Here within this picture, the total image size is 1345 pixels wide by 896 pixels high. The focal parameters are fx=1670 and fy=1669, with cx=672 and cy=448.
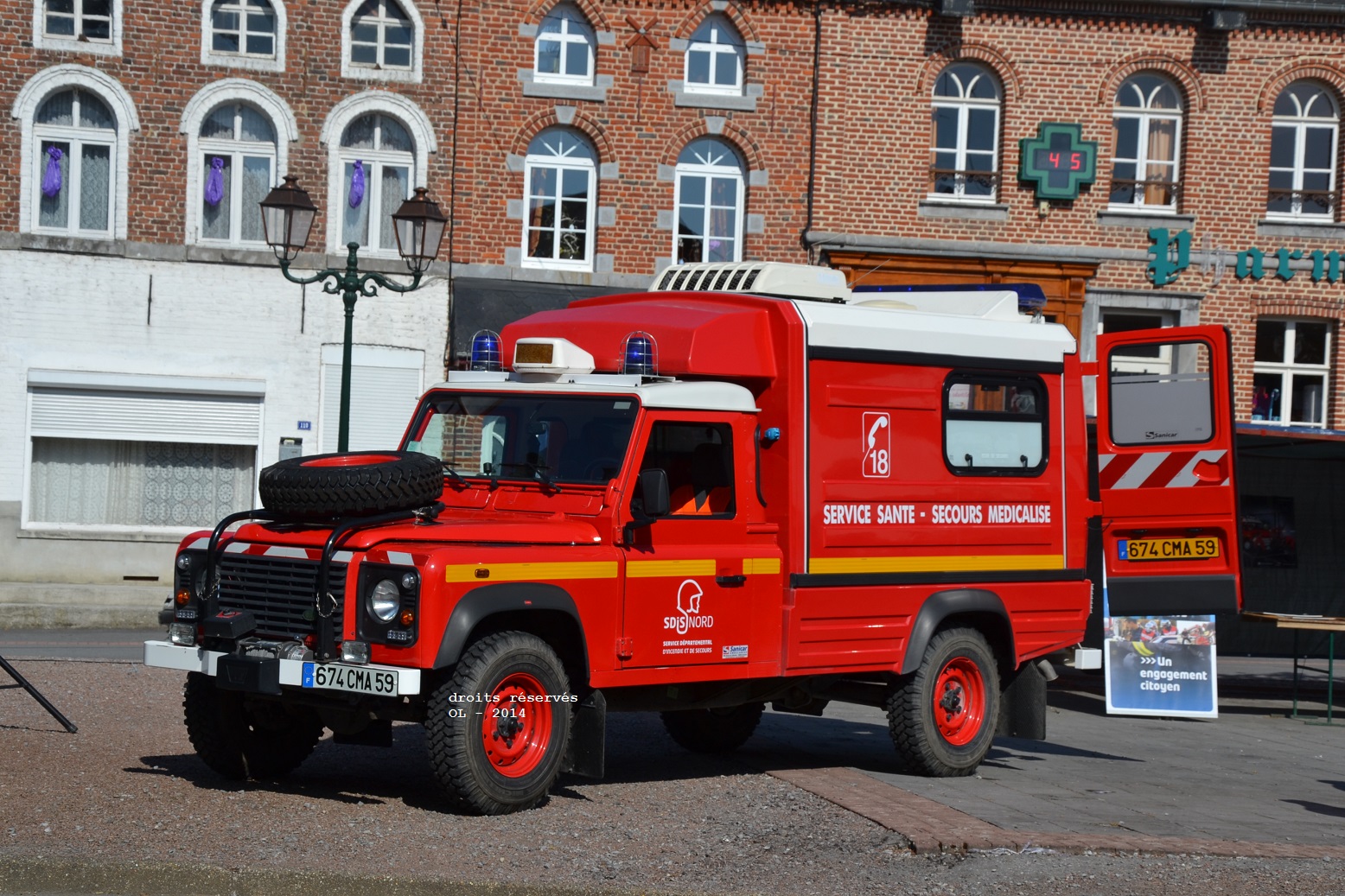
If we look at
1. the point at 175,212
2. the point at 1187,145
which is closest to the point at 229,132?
the point at 175,212

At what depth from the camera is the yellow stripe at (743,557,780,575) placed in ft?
28.7

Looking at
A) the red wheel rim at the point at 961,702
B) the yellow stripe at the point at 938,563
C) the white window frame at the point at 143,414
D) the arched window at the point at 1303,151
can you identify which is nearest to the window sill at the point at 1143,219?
the arched window at the point at 1303,151

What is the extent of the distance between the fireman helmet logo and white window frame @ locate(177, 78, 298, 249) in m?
15.2

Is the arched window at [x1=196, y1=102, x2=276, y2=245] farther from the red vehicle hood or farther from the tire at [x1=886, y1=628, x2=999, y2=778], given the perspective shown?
the red vehicle hood

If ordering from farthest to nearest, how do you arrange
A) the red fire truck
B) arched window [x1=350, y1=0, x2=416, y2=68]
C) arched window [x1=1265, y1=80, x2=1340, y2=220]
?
arched window [x1=1265, y1=80, x2=1340, y2=220] < arched window [x1=350, y1=0, x2=416, y2=68] < the red fire truck

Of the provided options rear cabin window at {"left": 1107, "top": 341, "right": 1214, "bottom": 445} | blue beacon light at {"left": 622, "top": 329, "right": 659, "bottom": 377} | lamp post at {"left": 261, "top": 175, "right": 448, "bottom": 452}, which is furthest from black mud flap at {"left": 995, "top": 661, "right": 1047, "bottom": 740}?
lamp post at {"left": 261, "top": 175, "right": 448, "bottom": 452}

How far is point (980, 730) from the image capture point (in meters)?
10.1

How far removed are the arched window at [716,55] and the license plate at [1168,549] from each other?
542 inches

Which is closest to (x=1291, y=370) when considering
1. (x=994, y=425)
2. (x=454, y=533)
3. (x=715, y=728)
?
(x=994, y=425)

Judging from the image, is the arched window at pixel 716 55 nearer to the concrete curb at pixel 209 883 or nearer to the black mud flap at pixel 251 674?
the black mud flap at pixel 251 674

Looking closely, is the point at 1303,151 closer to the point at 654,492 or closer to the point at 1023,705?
the point at 1023,705

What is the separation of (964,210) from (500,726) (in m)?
16.9

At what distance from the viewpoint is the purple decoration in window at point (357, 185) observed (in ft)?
73.7

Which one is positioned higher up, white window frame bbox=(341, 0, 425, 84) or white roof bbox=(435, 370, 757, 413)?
white window frame bbox=(341, 0, 425, 84)
